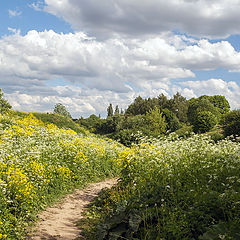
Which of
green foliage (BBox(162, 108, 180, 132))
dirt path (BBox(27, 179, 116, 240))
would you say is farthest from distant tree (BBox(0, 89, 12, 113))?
green foliage (BBox(162, 108, 180, 132))

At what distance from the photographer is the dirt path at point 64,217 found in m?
5.36

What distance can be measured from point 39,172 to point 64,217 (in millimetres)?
1381

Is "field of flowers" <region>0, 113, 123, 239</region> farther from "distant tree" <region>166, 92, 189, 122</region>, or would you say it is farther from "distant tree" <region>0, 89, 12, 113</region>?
"distant tree" <region>166, 92, 189, 122</region>

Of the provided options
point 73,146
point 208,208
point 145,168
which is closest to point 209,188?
point 208,208

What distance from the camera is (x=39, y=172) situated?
690 cm

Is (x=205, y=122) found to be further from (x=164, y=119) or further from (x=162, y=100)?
(x=162, y=100)

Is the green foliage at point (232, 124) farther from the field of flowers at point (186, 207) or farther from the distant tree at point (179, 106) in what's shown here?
the distant tree at point (179, 106)

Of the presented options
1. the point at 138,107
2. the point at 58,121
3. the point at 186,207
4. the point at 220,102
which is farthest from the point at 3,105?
the point at 220,102

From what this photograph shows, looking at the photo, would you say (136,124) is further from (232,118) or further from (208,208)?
(208,208)

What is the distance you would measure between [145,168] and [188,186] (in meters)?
2.03

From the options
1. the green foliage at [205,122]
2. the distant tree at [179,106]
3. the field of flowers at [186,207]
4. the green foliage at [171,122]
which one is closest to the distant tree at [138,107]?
the distant tree at [179,106]

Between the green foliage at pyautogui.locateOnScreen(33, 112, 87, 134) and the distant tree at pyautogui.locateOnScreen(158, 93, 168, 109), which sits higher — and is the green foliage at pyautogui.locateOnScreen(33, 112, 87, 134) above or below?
below

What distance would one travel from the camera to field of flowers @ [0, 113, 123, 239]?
A: 5418 mm

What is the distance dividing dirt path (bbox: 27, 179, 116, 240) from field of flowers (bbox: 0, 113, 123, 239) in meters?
0.28
